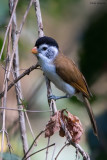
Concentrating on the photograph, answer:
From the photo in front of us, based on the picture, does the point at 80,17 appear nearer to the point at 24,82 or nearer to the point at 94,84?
Answer: the point at 94,84

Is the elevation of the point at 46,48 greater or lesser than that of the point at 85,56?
greater

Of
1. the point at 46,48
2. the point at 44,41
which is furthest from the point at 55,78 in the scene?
the point at 44,41

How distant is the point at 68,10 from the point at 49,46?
708 mm

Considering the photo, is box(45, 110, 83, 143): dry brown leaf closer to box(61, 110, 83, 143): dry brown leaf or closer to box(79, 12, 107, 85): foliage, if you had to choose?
box(61, 110, 83, 143): dry brown leaf

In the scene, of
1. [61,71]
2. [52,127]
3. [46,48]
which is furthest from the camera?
[61,71]

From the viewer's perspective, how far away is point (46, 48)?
318 centimetres

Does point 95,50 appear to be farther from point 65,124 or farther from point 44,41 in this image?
point 65,124

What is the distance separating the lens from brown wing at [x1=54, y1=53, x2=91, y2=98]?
129 inches

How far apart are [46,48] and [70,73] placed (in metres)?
0.33

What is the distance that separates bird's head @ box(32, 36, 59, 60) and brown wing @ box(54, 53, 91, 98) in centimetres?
7

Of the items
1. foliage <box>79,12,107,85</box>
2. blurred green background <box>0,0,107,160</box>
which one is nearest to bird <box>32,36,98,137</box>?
blurred green background <box>0,0,107,160</box>

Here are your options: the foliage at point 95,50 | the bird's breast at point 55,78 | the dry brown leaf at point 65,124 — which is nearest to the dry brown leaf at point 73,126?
the dry brown leaf at point 65,124

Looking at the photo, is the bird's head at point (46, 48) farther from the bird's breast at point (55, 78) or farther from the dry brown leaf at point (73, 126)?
the dry brown leaf at point (73, 126)

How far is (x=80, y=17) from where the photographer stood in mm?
3846
